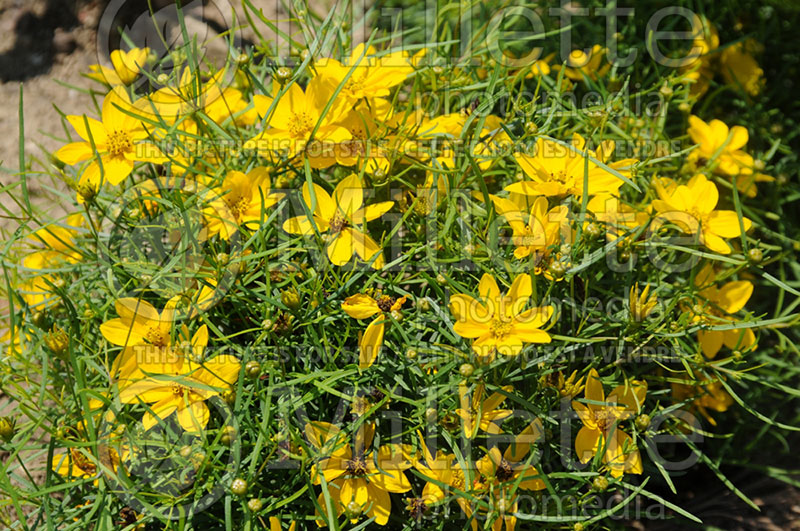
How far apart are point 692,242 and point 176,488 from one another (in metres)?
0.88

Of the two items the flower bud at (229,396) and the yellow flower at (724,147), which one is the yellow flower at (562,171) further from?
the flower bud at (229,396)

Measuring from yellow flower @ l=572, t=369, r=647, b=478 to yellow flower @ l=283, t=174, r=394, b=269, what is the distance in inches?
14.6

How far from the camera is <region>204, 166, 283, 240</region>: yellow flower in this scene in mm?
1028

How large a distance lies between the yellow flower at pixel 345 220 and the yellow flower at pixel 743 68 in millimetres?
938

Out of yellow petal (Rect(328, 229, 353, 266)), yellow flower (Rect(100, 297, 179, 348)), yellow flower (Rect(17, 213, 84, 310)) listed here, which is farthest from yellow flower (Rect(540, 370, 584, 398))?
yellow flower (Rect(17, 213, 84, 310))

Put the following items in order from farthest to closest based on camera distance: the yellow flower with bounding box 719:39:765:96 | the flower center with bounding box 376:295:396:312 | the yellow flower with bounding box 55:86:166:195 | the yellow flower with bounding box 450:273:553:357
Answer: the yellow flower with bounding box 719:39:765:96
the yellow flower with bounding box 55:86:166:195
the flower center with bounding box 376:295:396:312
the yellow flower with bounding box 450:273:553:357

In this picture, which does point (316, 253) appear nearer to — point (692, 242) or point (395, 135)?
point (395, 135)

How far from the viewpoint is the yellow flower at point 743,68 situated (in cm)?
147

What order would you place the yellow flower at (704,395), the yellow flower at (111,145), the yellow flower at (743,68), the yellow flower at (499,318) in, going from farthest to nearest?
the yellow flower at (743,68) < the yellow flower at (704,395) < the yellow flower at (111,145) < the yellow flower at (499,318)

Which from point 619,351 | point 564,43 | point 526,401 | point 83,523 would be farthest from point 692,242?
point 83,523

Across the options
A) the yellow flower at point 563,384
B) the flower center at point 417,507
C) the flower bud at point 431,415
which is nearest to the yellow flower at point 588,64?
the yellow flower at point 563,384

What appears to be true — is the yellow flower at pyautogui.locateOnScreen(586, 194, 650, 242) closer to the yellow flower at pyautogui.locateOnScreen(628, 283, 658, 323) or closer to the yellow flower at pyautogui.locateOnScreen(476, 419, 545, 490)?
the yellow flower at pyautogui.locateOnScreen(628, 283, 658, 323)

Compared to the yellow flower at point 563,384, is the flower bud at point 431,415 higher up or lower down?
higher up

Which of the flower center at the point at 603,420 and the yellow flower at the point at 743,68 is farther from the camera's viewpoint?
the yellow flower at the point at 743,68
